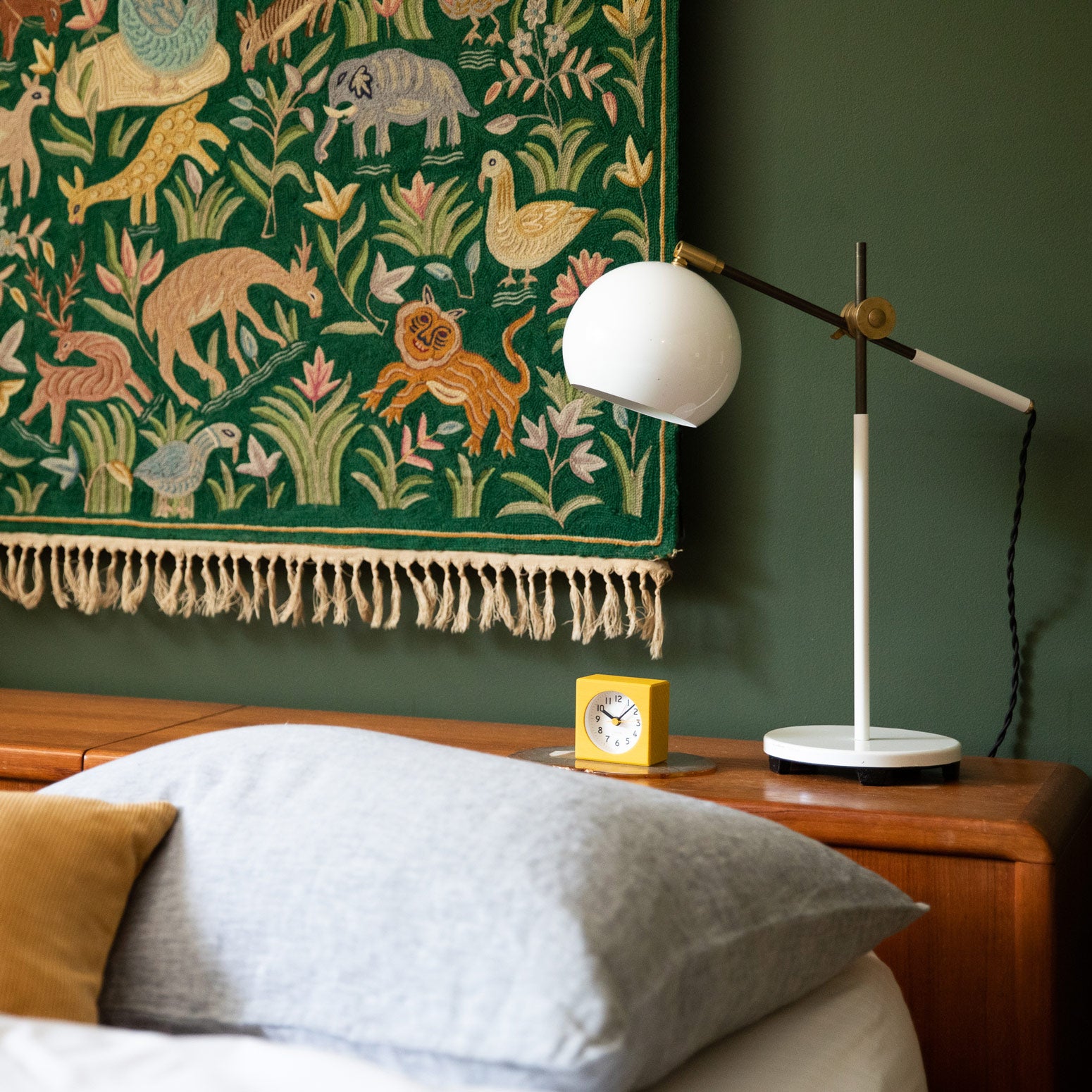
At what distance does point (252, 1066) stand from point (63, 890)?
0.71 feet

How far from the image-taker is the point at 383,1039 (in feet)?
2.04

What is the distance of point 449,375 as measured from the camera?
1.63 meters

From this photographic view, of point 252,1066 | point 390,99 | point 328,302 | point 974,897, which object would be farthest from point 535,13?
point 252,1066

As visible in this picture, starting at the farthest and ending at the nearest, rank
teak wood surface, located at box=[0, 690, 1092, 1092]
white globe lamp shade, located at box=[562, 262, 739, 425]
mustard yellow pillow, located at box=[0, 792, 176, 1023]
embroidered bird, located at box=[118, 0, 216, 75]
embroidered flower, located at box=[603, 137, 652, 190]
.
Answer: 1. embroidered bird, located at box=[118, 0, 216, 75]
2. embroidered flower, located at box=[603, 137, 652, 190]
3. white globe lamp shade, located at box=[562, 262, 739, 425]
4. teak wood surface, located at box=[0, 690, 1092, 1092]
5. mustard yellow pillow, located at box=[0, 792, 176, 1023]

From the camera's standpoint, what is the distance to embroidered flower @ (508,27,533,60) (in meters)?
1.58

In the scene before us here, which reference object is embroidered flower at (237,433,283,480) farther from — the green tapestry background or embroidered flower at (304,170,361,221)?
embroidered flower at (304,170,361,221)

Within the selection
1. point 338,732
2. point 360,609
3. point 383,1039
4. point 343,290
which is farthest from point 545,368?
point 383,1039

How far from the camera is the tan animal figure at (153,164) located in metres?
1.74

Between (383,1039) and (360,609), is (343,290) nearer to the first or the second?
(360,609)

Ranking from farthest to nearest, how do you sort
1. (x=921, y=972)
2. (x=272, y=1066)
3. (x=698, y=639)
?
(x=698, y=639), (x=921, y=972), (x=272, y=1066)

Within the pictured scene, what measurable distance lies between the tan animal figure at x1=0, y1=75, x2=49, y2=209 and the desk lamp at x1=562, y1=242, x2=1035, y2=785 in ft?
3.47

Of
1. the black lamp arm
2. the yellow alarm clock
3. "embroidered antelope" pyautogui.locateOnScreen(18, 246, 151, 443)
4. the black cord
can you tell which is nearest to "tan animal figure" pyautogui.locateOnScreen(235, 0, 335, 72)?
"embroidered antelope" pyautogui.locateOnScreen(18, 246, 151, 443)

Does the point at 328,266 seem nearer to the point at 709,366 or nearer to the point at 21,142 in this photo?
the point at 21,142

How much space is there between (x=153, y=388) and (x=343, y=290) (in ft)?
1.14
